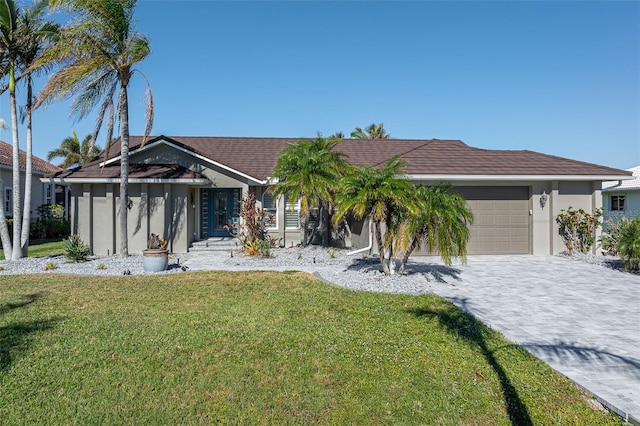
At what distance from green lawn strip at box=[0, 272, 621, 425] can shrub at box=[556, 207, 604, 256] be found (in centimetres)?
926

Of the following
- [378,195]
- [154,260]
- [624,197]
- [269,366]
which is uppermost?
[624,197]

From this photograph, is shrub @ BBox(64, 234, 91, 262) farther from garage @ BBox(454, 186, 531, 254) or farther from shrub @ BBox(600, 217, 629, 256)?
shrub @ BBox(600, 217, 629, 256)

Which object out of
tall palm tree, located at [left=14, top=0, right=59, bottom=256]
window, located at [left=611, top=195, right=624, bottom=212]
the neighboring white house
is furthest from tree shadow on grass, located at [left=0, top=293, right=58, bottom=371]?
window, located at [left=611, top=195, right=624, bottom=212]

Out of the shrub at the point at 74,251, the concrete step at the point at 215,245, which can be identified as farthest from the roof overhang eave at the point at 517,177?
the shrub at the point at 74,251

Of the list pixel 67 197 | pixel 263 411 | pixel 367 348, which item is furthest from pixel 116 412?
pixel 67 197

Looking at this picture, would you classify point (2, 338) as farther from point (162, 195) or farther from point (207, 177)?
point (207, 177)

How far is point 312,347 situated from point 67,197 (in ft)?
91.1

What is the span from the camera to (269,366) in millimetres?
4848

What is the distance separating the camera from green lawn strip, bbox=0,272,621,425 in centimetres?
397

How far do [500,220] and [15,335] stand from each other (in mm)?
14434

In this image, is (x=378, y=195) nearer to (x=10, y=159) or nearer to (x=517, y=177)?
(x=517, y=177)

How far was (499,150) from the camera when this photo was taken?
16281mm

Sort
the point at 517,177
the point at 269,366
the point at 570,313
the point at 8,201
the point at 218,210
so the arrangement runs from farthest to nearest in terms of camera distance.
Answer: the point at 8,201, the point at 218,210, the point at 517,177, the point at 570,313, the point at 269,366

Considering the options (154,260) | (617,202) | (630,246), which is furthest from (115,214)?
(617,202)
